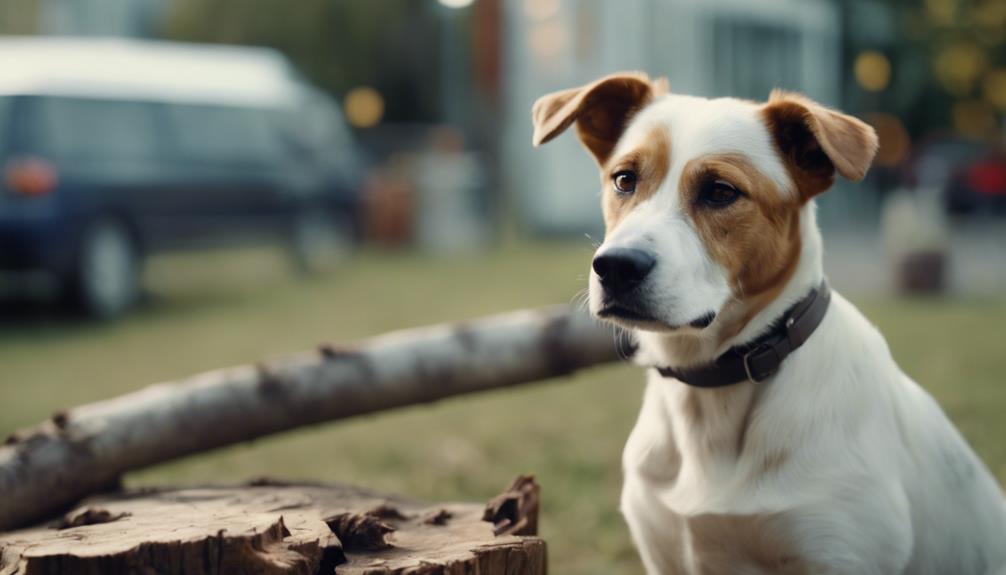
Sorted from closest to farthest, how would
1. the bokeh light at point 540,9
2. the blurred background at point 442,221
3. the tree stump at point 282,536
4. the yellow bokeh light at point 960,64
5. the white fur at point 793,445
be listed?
the tree stump at point 282,536, the white fur at point 793,445, the blurred background at point 442,221, the bokeh light at point 540,9, the yellow bokeh light at point 960,64

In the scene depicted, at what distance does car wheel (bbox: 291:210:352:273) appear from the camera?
1401cm

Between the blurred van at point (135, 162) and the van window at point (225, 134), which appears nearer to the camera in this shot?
the blurred van at point (135, 162)

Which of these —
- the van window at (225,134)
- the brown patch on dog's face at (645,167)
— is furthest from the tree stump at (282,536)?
the van window at (225,134)

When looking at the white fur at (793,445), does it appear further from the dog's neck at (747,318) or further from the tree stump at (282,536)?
the tree stump at (282,536)

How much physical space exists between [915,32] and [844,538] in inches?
769

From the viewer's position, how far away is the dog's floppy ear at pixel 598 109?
3.13m

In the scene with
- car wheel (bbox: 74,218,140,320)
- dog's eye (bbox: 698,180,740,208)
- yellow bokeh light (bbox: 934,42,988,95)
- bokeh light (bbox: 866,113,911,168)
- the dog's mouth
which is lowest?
bokeh light (bbox: 866,113,911,168)

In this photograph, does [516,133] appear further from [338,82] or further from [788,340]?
[788,340]

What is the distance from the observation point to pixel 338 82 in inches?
1112

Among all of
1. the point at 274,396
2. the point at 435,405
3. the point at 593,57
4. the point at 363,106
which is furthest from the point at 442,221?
the point at 274,396

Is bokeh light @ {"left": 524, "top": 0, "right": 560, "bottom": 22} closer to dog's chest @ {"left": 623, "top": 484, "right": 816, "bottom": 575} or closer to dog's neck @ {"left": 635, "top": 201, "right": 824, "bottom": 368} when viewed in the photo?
dog's neck @ {"left": 635, "top": 201, "right": 824, "bottom": 368}

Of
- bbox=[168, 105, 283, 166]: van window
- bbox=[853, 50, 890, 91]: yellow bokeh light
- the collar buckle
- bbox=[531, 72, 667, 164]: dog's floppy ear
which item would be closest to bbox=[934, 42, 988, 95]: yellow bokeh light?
bbox=[853, 50, 890, 91]: yellow bokeh light

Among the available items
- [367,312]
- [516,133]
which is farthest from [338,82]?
[367,312]

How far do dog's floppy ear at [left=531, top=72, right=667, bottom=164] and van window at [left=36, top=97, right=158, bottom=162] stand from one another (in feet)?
27.3
